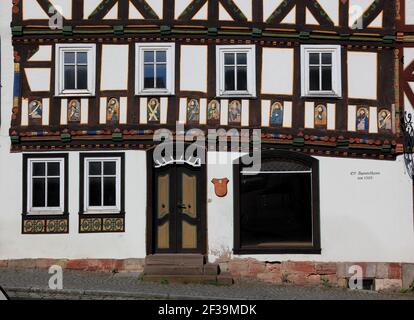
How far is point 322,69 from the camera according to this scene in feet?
60.9

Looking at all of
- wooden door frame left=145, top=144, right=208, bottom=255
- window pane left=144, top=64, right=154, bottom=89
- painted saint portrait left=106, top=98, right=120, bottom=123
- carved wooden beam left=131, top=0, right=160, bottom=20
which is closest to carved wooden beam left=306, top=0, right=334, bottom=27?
carved wooden beam left=131, top=0, right=160, bottom=20

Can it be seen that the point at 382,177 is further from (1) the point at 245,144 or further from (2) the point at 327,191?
(1) the point at 245,144

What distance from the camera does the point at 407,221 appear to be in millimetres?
18281

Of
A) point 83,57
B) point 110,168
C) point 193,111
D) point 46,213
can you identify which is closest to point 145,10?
point 83,57

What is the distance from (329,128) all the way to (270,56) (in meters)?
2.29

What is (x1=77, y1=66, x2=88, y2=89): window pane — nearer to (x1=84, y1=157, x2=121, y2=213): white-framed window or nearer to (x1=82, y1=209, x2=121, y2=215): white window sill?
(x1=84, y1=157, x2=121, y2=213): white-framed window

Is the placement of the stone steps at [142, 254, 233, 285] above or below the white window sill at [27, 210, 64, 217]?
below

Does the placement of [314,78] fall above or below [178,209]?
above

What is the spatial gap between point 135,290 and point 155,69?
557 centimetres

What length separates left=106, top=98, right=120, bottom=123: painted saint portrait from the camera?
59.7ft

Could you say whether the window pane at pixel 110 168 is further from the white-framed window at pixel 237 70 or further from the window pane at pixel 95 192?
the white-framed window at pixel 237 70

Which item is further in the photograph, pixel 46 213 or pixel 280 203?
pixel 280 203

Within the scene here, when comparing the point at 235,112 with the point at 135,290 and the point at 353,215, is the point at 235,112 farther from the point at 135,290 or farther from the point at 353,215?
the point at 135,290

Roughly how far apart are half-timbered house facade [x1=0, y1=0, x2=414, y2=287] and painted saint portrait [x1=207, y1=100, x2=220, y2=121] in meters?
0.03
